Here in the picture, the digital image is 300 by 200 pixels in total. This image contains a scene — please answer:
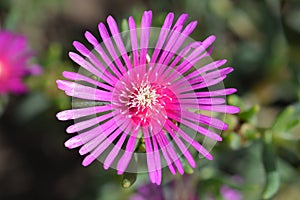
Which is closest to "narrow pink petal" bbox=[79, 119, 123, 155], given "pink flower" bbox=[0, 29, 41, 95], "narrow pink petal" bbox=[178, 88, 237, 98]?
"narrow pink petal" bbox=[178, 88, 237, 98]

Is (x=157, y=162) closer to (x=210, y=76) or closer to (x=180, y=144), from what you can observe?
(x=180, y=144)

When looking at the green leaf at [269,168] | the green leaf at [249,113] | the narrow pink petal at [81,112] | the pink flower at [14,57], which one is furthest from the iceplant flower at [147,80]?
the pink flower at [14,57]

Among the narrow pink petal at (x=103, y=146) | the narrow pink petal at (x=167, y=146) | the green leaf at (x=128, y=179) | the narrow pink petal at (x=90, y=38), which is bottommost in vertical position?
the green leaf at (x=128, y=179)

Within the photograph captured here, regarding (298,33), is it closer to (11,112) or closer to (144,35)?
(144,35)

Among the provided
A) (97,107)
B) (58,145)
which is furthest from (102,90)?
(58,145)

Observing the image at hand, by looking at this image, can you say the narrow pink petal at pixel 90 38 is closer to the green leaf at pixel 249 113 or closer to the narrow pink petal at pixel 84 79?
the narrow pink petal at pixel 84 79

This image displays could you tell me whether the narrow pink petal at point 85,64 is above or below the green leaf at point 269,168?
above
